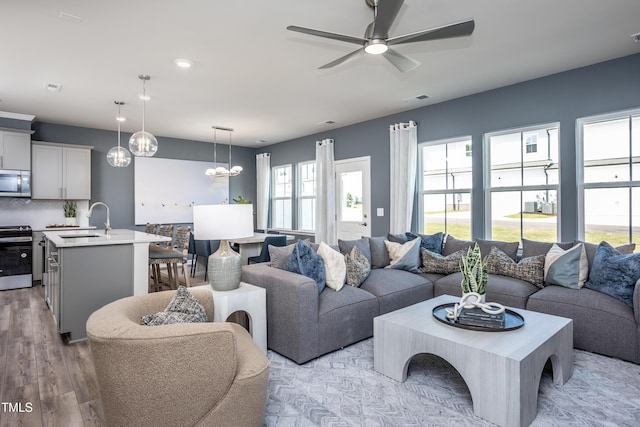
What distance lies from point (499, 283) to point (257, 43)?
10.9 feet

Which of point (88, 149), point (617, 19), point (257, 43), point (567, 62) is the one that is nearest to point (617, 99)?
point (567, 62)

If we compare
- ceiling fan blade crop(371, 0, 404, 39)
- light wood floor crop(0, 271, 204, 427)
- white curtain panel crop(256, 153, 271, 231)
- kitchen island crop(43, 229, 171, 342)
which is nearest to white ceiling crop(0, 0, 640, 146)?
ceiling fan blade crop(371, 0, 404, 39)

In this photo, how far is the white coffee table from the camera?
6.43ft

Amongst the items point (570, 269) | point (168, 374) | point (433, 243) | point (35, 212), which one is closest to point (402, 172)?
point (433, 243)

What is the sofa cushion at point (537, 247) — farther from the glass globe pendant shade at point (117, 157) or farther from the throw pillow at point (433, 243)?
the glass globe pendant shade at point (117, 157)

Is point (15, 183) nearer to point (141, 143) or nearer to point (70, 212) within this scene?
point (70, 212)

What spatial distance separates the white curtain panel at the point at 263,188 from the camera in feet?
28.2

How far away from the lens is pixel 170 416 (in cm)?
150

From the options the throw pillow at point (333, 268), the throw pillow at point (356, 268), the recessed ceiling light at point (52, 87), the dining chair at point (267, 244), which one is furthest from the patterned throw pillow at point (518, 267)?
the recessed ceiling light at point (52, 87)

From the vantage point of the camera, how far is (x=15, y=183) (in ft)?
18.5

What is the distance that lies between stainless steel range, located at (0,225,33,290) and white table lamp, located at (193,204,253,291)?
15.2 ft

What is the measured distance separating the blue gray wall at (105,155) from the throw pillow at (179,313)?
587 cm

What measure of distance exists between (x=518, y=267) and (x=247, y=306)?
2.83 m

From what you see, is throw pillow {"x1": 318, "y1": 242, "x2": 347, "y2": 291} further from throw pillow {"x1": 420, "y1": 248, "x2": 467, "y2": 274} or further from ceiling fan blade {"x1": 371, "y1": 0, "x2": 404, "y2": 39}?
ceiling fan blade {"x1": 371, "y1": 0, "x2": 404, "y2": 39}
